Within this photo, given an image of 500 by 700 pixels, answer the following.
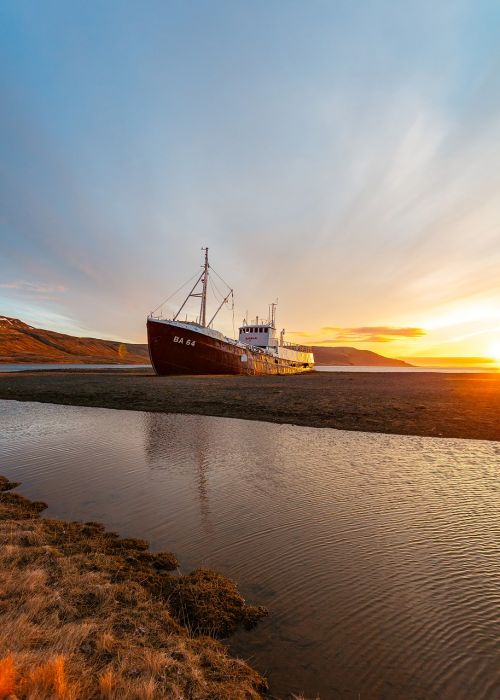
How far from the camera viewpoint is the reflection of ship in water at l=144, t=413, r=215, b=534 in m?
9.18

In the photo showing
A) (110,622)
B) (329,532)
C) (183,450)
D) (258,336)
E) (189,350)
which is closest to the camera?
(110,622)

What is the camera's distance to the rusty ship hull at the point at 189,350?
1984 inches

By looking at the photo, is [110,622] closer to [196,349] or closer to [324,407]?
[324,407]

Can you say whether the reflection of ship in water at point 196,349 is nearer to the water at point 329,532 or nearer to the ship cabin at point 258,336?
the ship cabin at point 258,336

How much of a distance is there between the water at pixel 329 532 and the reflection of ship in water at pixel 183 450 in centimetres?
8

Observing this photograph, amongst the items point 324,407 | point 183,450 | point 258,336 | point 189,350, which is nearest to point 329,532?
point 183,450

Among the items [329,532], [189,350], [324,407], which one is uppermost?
[189,350]

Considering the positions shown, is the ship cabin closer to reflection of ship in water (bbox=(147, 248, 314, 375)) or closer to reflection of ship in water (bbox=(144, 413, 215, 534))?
reflection of ship in water (bbox=(147, 248, 314, 375))

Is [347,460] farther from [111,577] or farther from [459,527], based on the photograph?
[111,577]

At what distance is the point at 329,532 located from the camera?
22.8 feet

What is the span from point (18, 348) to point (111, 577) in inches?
8492

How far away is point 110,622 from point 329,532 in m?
4.19

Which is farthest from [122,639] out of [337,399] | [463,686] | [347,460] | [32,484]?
[337,399]

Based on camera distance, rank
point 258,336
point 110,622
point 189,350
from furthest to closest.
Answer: point 258,336
point 189,350
point 110,622
